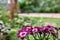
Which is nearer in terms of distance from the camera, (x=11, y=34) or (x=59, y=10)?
(x=11, y=34)

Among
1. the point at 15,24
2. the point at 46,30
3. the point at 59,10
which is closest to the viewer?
the point at 46,30

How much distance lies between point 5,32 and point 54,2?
10.6 meters

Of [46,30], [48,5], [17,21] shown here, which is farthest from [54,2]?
[46,30]

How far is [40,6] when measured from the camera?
589 inches

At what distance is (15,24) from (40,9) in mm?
7761

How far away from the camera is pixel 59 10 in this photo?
46.2 ft

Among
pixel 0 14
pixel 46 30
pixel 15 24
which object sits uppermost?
pixel 46 30

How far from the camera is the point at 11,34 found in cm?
470

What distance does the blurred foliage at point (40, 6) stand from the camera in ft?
46.2

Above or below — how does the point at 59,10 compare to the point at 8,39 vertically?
below

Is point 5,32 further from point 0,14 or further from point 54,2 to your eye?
point 54,2

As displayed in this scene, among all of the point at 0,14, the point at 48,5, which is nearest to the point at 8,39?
the point at 0,14

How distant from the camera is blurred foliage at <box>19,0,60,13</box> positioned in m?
14.1

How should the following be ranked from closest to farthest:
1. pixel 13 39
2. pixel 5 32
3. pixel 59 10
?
pixel 5 32 < pixel 13 39 < pixel 59 10
